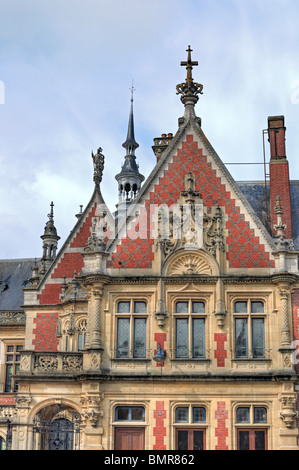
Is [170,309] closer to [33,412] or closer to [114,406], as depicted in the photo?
[114,406]

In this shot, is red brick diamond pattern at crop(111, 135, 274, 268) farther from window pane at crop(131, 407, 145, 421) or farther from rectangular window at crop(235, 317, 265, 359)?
window pane at crop(131, 407, 145, 421)

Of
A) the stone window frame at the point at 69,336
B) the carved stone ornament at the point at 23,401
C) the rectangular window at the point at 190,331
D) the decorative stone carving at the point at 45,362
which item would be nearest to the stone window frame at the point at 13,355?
the stone window frame at the point at 69,336

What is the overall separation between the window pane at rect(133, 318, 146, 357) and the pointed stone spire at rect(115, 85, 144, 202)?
143ft

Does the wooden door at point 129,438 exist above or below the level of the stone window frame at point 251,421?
below

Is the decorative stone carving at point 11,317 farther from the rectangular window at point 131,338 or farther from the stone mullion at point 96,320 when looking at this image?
the rectangular window at point 131,338

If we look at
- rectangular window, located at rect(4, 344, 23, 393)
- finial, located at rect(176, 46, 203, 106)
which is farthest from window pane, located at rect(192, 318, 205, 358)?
rectangular window, located at rect(4, 344, 23, 393)

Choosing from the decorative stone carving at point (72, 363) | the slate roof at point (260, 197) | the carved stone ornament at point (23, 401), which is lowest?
the carved stone ornament at point (23, 401)

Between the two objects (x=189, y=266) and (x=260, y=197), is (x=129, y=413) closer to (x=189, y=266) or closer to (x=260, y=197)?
(x=189, y=266)

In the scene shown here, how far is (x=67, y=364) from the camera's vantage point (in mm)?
28531

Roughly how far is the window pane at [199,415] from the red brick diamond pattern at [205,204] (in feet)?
18.6

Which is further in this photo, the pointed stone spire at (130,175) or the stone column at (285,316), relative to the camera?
the pointed stone spire at (130,175)

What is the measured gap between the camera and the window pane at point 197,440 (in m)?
27.2
